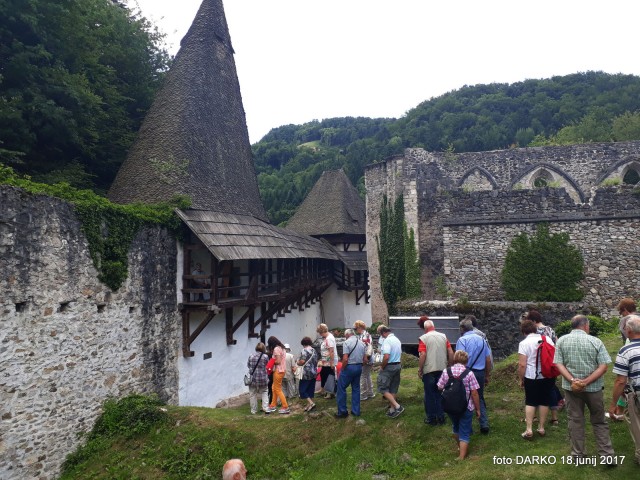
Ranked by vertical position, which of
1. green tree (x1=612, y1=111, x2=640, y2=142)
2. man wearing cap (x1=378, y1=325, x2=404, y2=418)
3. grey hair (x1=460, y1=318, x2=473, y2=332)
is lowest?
man wearing cap (x1=378, y1=325, x2=404, y2=418)

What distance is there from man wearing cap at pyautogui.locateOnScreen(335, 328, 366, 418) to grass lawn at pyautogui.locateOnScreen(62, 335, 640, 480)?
245mm

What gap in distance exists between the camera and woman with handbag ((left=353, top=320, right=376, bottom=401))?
24.2 feet

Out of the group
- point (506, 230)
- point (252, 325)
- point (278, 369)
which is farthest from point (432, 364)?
point (252, 325)

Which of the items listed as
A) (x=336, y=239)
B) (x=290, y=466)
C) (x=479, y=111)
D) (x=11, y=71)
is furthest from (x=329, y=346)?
(x=479, y=111)

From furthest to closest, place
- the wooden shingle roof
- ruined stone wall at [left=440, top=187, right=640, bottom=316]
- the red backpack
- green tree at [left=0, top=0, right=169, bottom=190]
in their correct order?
ruined stone wall at [left=440, top=187, right=640, bottom=316], green tree at [left=0, top=0, right=169, bottom=190], the wooden shingle roof, the red backpack

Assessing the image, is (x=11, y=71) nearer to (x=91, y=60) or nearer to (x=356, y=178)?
(x=91, y=60)

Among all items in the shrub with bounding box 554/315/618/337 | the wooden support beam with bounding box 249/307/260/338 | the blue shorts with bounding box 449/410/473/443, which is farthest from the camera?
the wooden support beam with bounding box 249/307/260/338

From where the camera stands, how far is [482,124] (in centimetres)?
4812

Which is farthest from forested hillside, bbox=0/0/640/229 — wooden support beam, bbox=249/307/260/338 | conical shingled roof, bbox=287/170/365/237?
conical shingled roof, bbox=287/170/365/237

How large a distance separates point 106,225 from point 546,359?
781 cm

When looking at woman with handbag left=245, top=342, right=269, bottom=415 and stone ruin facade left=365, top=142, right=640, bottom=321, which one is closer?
woman with handbag left=245, top=342, right=269, bottom=415

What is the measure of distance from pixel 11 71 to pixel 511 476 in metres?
12.9

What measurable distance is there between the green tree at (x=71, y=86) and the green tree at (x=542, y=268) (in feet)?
39.3

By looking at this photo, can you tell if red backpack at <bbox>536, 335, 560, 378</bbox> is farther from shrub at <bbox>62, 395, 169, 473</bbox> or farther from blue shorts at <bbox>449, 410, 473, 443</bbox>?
shrub at <bbox>62, 395, 169, 473</bbox>
